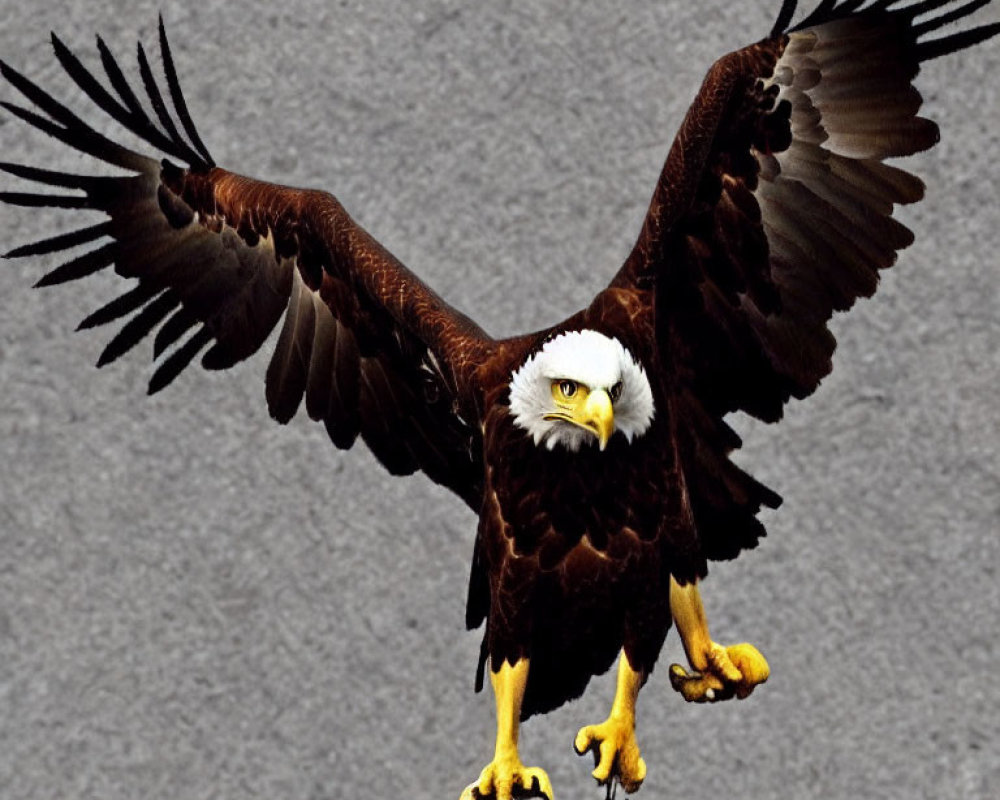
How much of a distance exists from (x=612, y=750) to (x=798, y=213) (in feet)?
5.27

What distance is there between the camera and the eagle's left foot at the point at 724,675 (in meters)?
7.70

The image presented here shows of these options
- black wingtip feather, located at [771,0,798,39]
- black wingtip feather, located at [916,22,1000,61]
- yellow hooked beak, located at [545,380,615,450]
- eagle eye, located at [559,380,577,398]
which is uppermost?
black wingtip feather, located at [916,22,1000,61]

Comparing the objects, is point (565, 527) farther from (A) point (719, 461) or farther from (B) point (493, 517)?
(A) point (719, 461)

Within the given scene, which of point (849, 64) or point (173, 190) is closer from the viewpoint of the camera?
point (849, 64)

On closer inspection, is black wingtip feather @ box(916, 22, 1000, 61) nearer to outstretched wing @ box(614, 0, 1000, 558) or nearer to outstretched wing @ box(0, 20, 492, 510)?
outstretched wing @ box(614, 0, 1000, 558)

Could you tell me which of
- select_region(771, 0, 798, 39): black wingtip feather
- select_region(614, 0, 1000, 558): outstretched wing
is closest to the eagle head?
select_region(614, 0, 1000, 558): outstretched wing

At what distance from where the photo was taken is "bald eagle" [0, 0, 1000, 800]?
7.56m

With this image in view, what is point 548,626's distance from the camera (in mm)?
7727

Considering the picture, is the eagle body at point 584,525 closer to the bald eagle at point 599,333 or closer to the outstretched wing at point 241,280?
the bald eagle at point 599,333

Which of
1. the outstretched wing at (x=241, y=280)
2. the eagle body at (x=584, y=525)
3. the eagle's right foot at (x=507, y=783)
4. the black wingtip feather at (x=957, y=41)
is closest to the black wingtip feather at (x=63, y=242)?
the outstretched wing at (x=241, y=280)

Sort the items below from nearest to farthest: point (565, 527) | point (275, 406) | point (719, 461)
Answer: point (565, 527) → point (719, 461) → point (275, 406)

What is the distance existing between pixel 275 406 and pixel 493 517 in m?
1.23

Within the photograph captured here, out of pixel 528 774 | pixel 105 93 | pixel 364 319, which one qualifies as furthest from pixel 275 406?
pixel 528 774

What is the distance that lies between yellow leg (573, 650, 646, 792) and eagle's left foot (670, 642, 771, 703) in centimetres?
15
